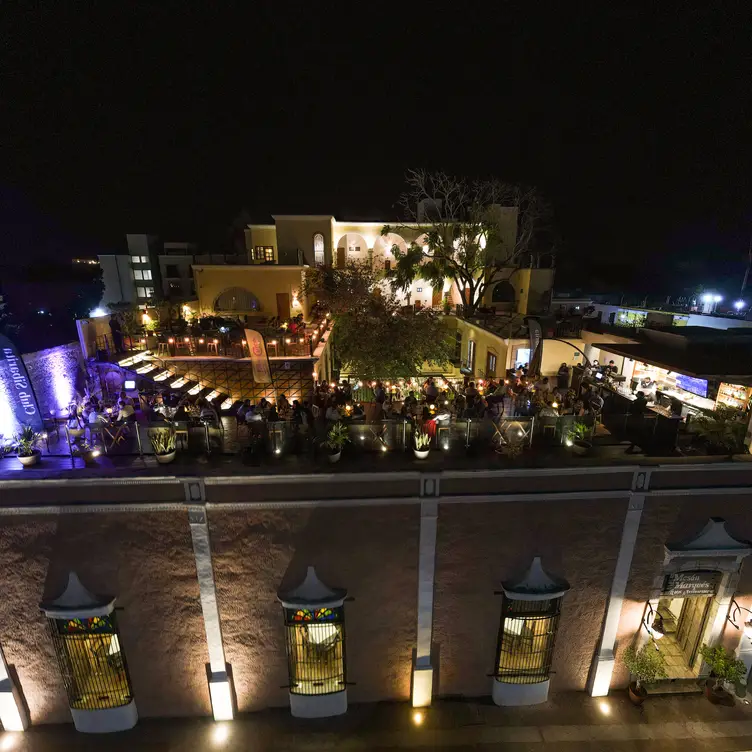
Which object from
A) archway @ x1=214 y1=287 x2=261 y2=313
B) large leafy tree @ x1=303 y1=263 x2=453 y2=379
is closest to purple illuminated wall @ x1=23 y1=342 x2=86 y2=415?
large leafy tree @ x1=303 y1=263 x2=453 y2=379

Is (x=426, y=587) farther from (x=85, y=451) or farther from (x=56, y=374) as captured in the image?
(x=56, y=374)

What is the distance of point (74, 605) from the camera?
24.8 ft

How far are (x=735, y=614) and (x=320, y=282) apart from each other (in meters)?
24.1

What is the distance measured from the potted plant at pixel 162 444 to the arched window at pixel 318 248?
2521 centimetres

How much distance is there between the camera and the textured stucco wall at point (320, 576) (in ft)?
25.1

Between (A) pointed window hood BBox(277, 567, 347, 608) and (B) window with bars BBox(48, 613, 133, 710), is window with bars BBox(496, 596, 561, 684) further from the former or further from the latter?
(B) window with bars BBox(48, 613, 133, 710)

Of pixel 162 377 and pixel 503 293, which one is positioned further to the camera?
pixel 503 293

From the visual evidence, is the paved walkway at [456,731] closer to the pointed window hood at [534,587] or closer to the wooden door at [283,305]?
the pointed window hood at [534,587]

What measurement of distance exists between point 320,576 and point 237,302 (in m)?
20.6

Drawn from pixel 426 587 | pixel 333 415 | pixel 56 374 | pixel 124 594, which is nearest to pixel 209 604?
pixel 124 594

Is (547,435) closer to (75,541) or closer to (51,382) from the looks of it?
(75,541)

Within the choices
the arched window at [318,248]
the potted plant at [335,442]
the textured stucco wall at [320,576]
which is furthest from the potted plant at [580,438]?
the arched window at [318,248]

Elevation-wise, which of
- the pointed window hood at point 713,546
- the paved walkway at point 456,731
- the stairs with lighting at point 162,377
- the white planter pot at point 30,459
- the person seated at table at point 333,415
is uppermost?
the person seated at table at point 333,415

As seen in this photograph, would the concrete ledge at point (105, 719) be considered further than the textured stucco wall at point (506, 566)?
Yes
